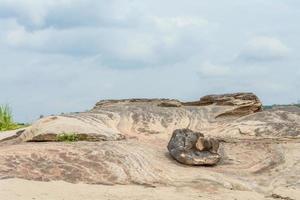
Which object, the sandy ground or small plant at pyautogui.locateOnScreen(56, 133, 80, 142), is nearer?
the sandy ground

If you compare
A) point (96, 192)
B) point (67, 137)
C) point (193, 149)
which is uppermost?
point (67, 137)

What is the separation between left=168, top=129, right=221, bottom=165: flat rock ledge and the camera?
9672mm

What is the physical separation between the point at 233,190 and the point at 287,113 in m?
3.84

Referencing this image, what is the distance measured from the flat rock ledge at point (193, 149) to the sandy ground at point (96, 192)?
112cm

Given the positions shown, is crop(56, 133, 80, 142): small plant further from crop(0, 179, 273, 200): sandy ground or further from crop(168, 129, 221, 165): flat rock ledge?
crop(0, 179, 273, 200): sandy ground

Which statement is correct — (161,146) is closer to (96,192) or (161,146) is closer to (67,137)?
(67,137)

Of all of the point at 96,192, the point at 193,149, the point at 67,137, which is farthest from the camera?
the point at 67,137

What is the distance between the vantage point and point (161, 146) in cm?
1052

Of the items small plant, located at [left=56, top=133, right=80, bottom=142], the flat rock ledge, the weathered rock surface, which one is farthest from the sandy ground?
small plant, located at [left=56, top=133, right=80, bottom=142]

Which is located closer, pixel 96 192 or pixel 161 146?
pixel 96 192

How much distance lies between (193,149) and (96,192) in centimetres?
234

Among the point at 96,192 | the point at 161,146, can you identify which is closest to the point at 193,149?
the point at 161,146

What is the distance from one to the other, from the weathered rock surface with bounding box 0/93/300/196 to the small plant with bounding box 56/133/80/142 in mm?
114

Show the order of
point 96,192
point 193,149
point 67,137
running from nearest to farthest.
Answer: point 96,192
point 193,149
point 67,137
